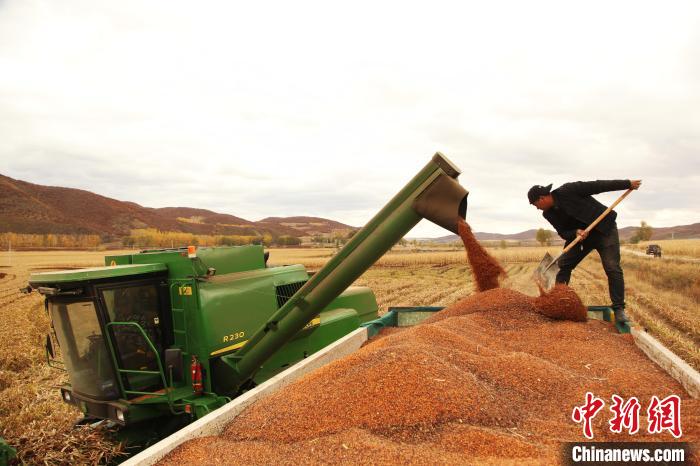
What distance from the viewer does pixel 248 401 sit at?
9.18 ft

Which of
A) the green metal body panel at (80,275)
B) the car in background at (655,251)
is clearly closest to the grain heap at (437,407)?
the green metal body panel at (80,275)

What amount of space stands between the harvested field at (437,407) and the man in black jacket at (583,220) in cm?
156

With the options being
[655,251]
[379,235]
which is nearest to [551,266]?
[379,235]

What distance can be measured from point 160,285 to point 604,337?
4.01 m

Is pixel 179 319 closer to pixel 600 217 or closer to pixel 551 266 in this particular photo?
pixel 551 266

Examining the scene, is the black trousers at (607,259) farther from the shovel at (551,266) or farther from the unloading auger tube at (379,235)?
the unloading auger tube at (379,235)

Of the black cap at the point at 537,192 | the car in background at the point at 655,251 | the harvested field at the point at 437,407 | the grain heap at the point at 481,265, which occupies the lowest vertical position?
the car in background at the point at 655,251

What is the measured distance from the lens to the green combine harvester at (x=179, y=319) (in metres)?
3.38

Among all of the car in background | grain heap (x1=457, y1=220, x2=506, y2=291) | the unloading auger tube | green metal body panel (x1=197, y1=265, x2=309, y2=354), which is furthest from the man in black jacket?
the car in background

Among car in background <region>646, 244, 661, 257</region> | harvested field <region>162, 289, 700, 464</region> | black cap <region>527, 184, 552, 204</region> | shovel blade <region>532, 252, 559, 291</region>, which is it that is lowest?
car in background <region>646, 244, 661, 257</region>

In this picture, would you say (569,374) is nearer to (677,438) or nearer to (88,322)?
(677,438)

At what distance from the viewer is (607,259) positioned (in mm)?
4875

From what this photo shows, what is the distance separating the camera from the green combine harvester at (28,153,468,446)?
3377 mm

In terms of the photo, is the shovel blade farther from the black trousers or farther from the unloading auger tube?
the unloading auger tube
